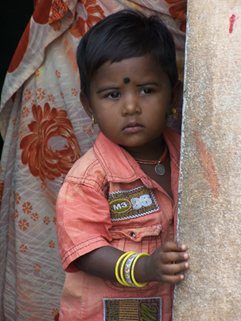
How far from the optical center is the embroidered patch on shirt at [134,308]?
231 centimetres

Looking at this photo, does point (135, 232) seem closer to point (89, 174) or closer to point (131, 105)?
point (89, 174)

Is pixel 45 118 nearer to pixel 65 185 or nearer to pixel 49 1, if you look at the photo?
pixel 49 1

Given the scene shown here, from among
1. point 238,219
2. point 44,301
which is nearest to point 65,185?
point 238,219

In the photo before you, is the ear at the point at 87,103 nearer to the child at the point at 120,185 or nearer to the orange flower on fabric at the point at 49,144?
the child at the point at 120,185

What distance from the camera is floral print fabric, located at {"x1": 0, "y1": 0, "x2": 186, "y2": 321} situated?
2.92 metres

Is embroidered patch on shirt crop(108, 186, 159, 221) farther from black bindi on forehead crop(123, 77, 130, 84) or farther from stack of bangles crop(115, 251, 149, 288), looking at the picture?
black bindi on forehead crop(123, 77, 130, 84)

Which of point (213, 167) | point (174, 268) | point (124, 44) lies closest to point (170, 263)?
point (174, 268)

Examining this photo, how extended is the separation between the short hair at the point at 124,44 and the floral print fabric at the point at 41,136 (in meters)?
0.32

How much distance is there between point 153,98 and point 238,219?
2.09 feet

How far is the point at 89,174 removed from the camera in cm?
229

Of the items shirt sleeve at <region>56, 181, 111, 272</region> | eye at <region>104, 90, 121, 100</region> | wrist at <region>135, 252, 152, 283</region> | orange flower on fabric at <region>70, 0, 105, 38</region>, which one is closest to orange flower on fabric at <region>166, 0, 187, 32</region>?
orange flower on fabric at <region>70, 0, 105, 38</region>

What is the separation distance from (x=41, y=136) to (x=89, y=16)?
50cm

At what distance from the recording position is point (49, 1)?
2.96m

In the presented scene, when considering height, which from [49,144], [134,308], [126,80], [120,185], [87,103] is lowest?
[134,308]
